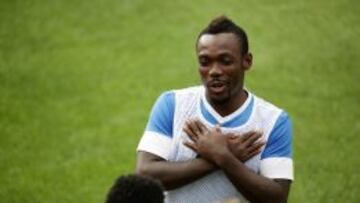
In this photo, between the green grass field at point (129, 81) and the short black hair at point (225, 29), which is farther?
the green grass field at point (129, 81)

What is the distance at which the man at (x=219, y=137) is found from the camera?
3424mm

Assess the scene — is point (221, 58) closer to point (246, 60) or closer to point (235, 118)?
point (246, 60)

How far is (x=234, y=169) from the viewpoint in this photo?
11.0 ft

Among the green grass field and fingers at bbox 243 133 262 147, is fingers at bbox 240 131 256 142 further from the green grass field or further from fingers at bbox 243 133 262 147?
the green grass field

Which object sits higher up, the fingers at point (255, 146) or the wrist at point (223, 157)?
the fingers at point (255, 146)

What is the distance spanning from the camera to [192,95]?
360 centimetres

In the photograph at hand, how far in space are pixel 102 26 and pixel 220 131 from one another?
26.7 feet

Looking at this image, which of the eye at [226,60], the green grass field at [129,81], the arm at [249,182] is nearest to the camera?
the arm at [249,182]

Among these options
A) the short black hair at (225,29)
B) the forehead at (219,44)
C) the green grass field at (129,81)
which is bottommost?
the green grass field at (129,81)

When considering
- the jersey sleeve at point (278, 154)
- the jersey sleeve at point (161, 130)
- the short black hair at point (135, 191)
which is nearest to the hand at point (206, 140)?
the jersey sleeve at point (161, 130)

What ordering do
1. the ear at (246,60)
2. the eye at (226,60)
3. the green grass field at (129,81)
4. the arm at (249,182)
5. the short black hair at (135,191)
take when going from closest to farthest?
the short black hair at (135,191) < the arm at (249,182) < the eye at (226,60) < the ear at (246,60) < the green grass field at (129,81)

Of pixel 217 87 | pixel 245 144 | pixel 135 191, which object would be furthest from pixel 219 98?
pixel 135 191

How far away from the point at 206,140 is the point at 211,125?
0.47ft

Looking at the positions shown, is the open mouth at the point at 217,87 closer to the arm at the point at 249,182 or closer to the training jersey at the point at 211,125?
the training jersey at the point at 211,125
